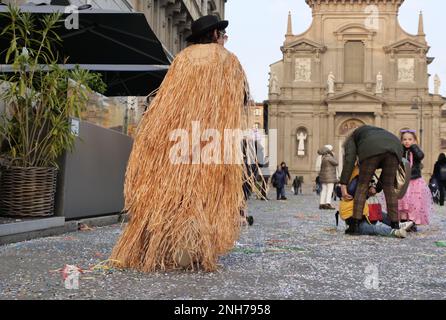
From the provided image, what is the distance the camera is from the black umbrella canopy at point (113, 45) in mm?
8352

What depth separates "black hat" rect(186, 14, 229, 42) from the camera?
4196 millimetres

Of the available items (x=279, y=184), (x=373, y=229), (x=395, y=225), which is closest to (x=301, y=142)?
(x=279, y=184)

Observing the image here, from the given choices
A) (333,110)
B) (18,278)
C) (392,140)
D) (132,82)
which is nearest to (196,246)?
(18,278)

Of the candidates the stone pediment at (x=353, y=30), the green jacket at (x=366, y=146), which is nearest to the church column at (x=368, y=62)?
the stone pediment at (x=353, y=30)

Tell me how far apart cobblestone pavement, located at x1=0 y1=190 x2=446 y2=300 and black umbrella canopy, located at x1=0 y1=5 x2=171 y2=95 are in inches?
139

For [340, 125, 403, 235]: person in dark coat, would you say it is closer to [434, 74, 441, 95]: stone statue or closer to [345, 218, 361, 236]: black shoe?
[345, 218, 361, 236]: black shoe

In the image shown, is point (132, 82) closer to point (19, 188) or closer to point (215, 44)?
point (19, 188)

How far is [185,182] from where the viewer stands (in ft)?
12.7

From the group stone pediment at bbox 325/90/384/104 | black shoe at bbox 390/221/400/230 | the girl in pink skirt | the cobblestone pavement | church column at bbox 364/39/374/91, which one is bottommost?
the cobblestone pavement

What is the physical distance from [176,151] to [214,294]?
1.10m

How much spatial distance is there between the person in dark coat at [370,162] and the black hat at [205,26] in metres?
3.13
